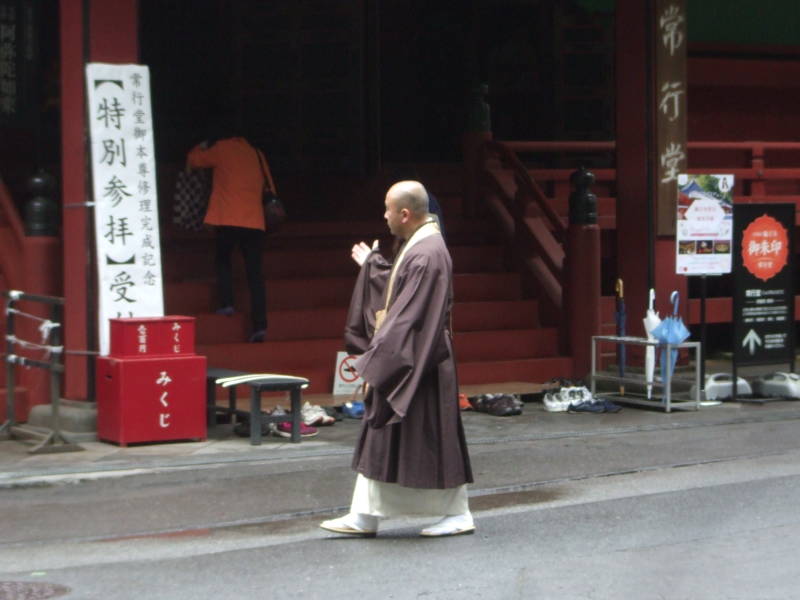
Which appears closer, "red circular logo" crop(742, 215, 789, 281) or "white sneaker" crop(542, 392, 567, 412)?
"white sneaker" crop(542, 392, 567, 412)

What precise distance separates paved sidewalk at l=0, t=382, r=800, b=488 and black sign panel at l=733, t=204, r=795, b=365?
55 cm

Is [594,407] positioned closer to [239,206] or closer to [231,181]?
[239,206]

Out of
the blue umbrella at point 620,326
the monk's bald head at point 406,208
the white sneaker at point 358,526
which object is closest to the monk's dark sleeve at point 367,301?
the monk's bald head at point 406,208

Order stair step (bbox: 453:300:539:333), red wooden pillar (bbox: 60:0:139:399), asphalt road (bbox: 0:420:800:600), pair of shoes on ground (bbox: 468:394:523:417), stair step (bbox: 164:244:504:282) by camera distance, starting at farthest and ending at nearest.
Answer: stair step (bbox: 453:300:539:333)
stair step (bbox: 164:244:504:282)
pair of shoes on ground (bbox: 468:394:523:417)
red wooden pillar (bbox: 60:0:139:399)
asphalt road (bbox: 0:420:800:600)

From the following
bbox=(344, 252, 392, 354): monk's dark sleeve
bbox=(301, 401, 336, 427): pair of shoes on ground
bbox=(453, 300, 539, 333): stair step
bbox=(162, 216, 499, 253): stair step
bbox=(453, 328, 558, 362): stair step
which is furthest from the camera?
bbox=(162, 216, 499, 253): stair step

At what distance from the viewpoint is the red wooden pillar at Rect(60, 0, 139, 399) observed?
10.7 meters

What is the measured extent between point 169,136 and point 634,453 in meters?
7.68

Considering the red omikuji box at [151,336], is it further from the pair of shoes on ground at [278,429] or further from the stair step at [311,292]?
the stair step at [311,292]

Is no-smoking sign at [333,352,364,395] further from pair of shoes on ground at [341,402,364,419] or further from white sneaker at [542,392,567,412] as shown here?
white sneaker at [542,392,567,412]

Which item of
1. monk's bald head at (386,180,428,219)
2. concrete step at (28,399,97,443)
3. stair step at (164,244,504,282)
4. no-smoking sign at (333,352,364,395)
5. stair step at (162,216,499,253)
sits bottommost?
concrete step at (28,399,97,443)

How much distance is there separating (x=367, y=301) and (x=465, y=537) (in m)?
1.40

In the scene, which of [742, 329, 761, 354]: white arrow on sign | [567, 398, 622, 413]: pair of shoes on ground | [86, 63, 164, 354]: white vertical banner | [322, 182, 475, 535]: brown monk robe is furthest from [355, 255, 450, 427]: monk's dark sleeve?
[742, 329, 761, 354]: white arrow on sign

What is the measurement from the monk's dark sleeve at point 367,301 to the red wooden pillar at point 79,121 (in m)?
3.49

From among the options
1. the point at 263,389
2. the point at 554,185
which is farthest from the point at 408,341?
the point at 554,185
